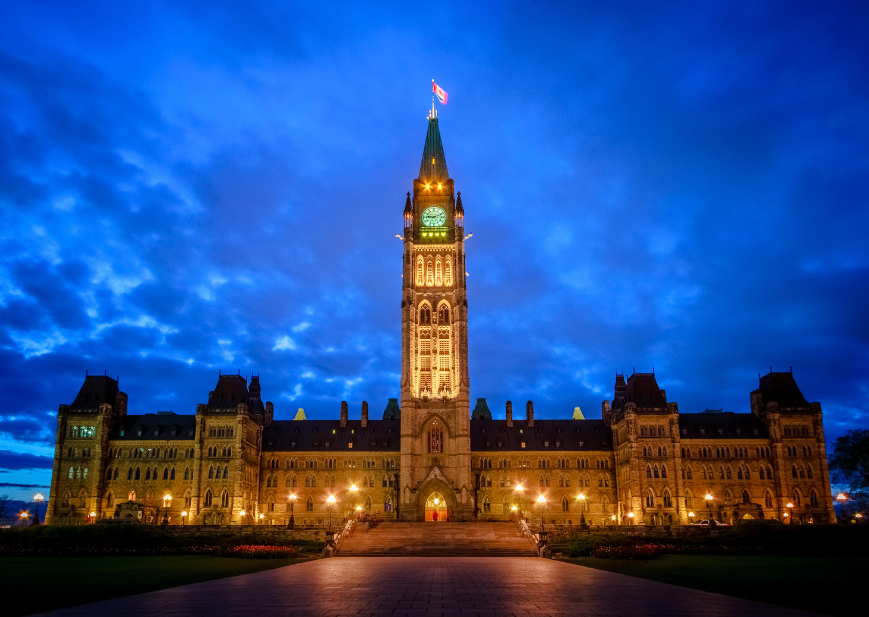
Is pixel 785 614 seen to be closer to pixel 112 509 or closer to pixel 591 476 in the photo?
pixel 591 476

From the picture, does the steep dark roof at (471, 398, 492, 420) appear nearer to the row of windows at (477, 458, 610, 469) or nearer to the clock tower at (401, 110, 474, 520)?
the row of windows at (477, 458, 610, 469)

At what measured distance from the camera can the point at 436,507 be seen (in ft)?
296

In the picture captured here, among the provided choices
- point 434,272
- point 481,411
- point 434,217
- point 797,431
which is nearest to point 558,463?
point 481,411

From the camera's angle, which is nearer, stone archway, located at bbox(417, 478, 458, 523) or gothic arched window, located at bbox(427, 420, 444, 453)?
stone archway, located at bbox(417, 478, 458, 523)

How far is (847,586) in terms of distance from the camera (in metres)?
24.8

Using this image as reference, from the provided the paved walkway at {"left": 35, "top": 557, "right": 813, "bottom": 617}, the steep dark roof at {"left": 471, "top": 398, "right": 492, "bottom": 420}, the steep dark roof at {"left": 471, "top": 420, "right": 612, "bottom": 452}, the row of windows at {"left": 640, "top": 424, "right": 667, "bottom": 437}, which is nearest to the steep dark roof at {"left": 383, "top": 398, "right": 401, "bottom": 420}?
the steep dark roof at {"left": 471, "top": 398, "right": 492, "bottom": 420}

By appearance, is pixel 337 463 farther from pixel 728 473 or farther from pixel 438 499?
pixel 728 473

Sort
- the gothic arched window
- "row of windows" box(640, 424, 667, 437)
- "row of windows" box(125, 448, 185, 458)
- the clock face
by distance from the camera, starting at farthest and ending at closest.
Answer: the clock face < "row of windows" box(125, 448, 185, 458) < "row of windows" box(640, 424, 667, 437) < the gothic arched window

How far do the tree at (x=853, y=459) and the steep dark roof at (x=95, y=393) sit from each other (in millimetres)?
97405

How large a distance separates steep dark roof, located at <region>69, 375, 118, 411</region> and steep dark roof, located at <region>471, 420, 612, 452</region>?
5387 centimetres

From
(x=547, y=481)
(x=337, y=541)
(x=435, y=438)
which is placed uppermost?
(x=435, y=438)

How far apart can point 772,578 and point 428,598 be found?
15901 mm

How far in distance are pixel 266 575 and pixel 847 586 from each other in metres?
23.9

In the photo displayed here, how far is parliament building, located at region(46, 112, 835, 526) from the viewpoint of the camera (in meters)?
91.0
